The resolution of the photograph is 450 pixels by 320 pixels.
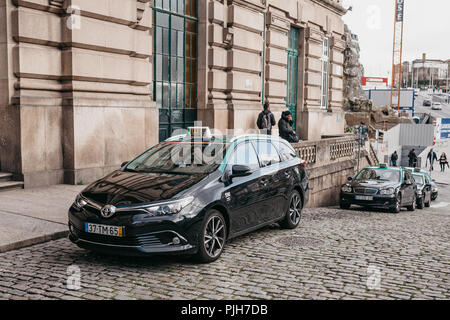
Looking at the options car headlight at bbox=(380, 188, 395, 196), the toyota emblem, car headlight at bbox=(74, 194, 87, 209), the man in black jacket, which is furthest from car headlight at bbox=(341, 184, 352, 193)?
the toyota emblem

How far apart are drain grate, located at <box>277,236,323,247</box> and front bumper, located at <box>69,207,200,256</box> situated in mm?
2233

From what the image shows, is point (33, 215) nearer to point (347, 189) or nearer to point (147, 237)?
point (147, 237)

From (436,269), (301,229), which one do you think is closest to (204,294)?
(436,269)

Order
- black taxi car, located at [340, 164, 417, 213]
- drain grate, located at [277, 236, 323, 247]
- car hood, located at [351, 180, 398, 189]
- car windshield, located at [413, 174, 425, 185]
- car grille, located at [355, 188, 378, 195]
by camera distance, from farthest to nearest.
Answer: car windshield, located at [413, 174, 425, 185], car hood, located at [351, 180, 398, 189], car grille, located at [355, 188, 378, 195], black taxi car, located at [340, 164, 417, 213], drain grate, located at [277, 236, 323, 247]

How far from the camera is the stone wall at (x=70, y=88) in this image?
1095 centimetres

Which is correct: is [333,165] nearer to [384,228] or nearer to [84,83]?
[384,228]

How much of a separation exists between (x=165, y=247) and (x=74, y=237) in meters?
1.28

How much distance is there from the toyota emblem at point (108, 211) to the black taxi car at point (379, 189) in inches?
511

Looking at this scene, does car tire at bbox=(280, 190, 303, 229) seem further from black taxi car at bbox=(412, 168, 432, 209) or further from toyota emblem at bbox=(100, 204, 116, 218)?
black taxi car at bbox=(412, 168, 432, 209)

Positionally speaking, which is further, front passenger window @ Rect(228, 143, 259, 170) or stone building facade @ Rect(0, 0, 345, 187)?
stone building facade @ Rect(0, 0, 345, 187)

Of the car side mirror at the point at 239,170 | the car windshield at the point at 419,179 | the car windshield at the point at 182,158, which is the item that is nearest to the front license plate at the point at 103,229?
the car windshield at the point at 182,158

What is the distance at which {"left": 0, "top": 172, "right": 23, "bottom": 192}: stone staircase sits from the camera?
34.6ft

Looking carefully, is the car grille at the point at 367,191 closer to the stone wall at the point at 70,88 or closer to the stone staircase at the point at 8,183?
the stone wall at the point at 70,88

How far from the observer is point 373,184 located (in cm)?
1794
